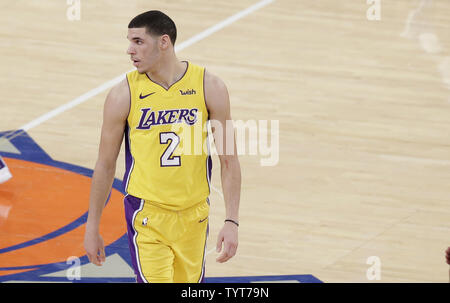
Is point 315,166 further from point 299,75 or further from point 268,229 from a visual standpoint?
point 299,75

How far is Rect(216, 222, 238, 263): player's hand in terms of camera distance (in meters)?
5.02

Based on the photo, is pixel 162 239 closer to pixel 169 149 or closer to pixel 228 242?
pixel 228 242

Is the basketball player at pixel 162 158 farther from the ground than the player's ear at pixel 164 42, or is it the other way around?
the player's ear at pixel 164 42

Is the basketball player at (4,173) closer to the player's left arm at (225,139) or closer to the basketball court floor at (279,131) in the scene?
the basketball court floor at (279,131)

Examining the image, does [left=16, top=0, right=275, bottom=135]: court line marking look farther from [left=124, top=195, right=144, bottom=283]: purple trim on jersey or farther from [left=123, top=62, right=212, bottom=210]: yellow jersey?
[left=123, top=62, right=212, bottom=210]: yellow jersey

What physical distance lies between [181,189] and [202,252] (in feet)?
1.37

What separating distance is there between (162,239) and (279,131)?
5.12 m

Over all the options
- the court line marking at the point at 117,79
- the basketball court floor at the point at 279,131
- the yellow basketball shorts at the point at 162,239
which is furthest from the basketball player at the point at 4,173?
the yellow basketball shorts at the point at 162,239

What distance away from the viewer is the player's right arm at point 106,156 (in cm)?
506

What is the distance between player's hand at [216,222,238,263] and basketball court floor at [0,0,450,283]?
7.19 ft

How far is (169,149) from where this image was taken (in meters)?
5.12

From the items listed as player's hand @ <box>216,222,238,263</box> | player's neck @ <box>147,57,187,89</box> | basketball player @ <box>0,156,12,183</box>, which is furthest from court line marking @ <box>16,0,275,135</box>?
player's hand @ <box>216,222,238,263</box>

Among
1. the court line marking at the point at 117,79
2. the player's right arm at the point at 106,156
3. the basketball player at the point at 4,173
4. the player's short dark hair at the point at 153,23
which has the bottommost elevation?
the player's right arm at the point at 106,156

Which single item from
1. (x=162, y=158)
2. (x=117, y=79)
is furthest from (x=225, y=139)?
(x=117, y=79)
